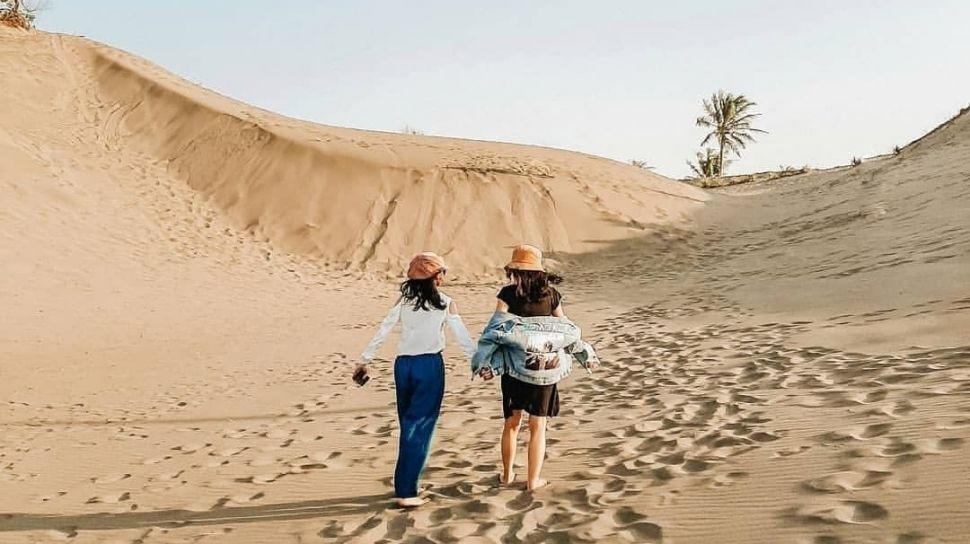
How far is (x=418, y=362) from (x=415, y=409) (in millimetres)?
276

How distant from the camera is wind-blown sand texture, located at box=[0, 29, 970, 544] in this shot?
4.13 m

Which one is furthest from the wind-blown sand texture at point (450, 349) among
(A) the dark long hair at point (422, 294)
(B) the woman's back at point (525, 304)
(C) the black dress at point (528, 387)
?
(A) the dark long hair at point (422, 294)

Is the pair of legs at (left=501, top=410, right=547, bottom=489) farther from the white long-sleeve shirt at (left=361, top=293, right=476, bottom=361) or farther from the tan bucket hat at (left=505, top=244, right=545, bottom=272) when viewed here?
the tan bucket hat at (left=505, top=244, right=545, bottom=272)

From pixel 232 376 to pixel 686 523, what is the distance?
285 inches

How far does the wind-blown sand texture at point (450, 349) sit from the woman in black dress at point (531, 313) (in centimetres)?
34

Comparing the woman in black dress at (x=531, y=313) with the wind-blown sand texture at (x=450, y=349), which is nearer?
the wind-blown sand texture at (x=450, y=349)

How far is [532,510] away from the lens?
4098mm

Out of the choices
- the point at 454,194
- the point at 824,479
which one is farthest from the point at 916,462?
the point at 454,194

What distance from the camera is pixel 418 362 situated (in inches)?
170

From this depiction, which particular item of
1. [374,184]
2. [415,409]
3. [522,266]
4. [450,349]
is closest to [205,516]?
[415,409]

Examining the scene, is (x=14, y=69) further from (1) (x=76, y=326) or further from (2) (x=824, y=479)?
(2) (x=824, y=479)

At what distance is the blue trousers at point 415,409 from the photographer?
14.1 ft

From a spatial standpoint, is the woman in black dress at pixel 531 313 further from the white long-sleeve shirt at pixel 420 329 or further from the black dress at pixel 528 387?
the white long-sleeve shirt at pixel 420 329

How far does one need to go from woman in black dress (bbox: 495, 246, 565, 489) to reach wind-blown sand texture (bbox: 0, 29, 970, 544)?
1.10ft
